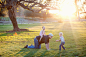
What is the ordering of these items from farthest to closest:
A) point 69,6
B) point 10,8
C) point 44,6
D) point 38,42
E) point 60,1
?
point 69,6, point 60,1, point 44,6, point 10,8, point 38,42

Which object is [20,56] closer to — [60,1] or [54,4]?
[54,4]

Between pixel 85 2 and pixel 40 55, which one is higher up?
pixel 85 2

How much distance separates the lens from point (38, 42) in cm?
693

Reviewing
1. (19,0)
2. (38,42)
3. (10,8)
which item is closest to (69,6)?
(19,0)

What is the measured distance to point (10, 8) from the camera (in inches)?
695

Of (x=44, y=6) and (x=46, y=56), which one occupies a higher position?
(x=44, y=6)

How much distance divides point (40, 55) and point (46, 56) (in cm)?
36

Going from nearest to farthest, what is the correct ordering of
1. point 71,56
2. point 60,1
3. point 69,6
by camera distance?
point 71,56
point 60,1
point 69,6

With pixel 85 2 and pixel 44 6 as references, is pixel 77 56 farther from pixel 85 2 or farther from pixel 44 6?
pixel 85 2

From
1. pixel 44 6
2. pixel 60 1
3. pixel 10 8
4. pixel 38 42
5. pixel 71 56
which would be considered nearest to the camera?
pixel 71 56

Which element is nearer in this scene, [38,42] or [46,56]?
[46,56]

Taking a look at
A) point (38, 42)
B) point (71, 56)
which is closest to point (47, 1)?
point (38, 42)

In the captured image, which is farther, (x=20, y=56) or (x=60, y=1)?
(x=60, y=1)

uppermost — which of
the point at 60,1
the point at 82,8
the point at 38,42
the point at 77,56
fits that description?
the point at 60,1
